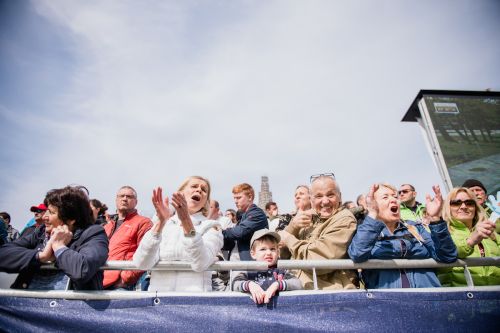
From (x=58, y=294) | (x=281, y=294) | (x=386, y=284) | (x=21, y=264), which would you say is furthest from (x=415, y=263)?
(x=21, y=264)

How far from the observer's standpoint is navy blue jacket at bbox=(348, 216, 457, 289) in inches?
91.7

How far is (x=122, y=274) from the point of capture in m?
3.31

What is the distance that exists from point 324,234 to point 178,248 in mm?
1449

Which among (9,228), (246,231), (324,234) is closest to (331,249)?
(324,234)

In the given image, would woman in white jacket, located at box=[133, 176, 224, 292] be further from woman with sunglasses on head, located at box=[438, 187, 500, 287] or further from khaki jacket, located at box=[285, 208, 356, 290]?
woman with sunglasses on head, located at box=[438, 187, 500, 287]

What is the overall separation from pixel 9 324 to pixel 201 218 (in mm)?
1770

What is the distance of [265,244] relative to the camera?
2.75 m

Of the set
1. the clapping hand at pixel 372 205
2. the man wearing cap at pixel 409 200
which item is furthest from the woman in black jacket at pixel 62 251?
the man wearing cap at pixel 409 200

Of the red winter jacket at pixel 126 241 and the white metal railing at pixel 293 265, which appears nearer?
the white metal railing at pixel 293 265

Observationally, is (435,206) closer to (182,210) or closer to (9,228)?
(182,210)

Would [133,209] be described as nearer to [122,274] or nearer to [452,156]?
[122,274]

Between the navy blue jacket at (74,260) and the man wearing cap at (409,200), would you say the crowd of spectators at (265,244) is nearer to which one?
the navy blue jacket at (74,260)

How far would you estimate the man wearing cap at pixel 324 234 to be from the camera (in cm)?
254

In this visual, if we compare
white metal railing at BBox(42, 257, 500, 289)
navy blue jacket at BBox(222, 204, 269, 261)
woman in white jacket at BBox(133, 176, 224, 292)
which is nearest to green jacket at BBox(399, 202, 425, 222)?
white metal railing at BBox(42, 257, 500, 289)
